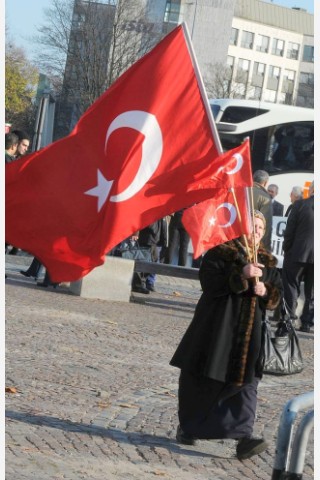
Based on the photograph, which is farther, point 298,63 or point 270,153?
point 298,63

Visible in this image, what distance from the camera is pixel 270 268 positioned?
7.73m

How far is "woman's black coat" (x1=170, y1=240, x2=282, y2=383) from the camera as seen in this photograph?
24.8 feet

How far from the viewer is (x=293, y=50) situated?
138 m

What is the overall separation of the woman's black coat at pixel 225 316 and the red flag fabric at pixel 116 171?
1325mm

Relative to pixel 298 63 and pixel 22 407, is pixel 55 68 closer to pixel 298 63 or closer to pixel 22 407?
pixel 22 407

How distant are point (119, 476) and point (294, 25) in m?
133

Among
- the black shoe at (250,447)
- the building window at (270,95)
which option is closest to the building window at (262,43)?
the building window at (270,95)

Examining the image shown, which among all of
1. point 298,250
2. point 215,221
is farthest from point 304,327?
point 215,221

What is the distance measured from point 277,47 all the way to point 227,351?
131 meters

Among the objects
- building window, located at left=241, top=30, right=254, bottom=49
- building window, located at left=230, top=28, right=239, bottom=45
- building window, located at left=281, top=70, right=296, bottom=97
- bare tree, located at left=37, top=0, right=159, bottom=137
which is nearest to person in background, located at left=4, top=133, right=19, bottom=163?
bare tree, located at left=37, top=0, right=159, bottom=137

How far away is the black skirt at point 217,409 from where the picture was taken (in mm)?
7586

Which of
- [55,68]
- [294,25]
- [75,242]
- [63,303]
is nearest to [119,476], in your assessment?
[75,242]

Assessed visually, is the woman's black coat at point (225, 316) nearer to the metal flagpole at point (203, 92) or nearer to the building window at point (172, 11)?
the metal flagpole at point (203, 92)

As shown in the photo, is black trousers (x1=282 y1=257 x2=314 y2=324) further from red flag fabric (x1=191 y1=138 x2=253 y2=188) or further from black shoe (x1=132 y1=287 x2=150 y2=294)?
red flag fabric (x1=191 y1=138 x2=253 y2=188)
